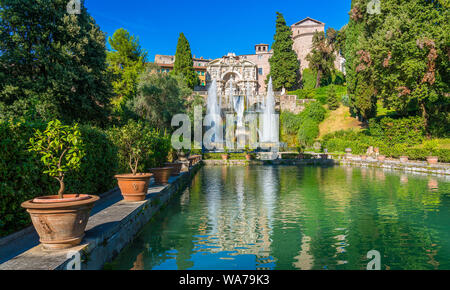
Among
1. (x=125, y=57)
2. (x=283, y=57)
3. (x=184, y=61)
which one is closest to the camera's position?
(x=125, y=57)

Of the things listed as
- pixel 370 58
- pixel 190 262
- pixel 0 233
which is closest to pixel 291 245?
pixel 190 262

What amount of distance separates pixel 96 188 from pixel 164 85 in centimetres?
1867

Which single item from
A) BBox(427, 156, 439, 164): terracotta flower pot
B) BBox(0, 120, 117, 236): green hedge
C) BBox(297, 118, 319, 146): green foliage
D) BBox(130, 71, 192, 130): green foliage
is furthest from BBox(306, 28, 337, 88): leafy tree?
BBox(0, 120, 117, 236): green hedge

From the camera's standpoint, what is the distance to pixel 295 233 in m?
6.02

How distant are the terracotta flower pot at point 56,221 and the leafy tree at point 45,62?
410 inches

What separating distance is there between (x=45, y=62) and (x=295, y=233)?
1380 cm

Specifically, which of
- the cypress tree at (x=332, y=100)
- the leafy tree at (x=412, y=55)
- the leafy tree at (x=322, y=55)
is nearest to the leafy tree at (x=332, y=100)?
the cypress tree at (x=332, y=100)

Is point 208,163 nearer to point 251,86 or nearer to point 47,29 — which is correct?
point 47,29

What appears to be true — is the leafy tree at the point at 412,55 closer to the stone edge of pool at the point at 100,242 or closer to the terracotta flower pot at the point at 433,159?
the terracotta flower pot at the point at 433,159

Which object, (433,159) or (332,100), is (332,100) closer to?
(332,100)

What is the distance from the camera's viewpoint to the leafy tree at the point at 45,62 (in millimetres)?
13375

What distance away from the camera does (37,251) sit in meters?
3.68

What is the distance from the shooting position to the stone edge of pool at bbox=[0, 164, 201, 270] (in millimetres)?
3285

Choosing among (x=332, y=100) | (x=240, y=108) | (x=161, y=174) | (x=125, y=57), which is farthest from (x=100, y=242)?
(x=240, y=108)
